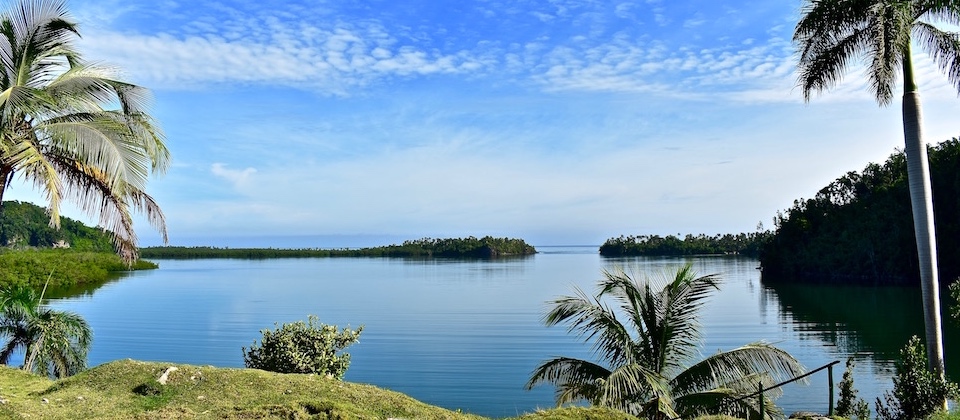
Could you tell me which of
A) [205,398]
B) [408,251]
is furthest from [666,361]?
[408,251]

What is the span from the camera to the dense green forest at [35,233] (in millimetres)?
81938

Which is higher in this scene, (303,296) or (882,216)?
(882,216)

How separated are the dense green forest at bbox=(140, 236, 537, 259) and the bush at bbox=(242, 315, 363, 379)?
12576 centimetres

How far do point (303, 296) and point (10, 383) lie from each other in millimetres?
35108

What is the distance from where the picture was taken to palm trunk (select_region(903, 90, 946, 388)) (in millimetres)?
9320

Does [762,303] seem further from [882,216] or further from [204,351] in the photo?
[204,351]

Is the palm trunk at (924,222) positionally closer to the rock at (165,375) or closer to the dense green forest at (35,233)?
the rock at (165,375)

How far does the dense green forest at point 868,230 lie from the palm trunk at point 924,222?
39226 millimetres

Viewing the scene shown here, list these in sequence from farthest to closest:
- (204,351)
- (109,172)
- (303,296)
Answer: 1. (303,296)
2. (204,351)
3. (109,172)

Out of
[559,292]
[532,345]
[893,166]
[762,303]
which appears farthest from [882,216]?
[532,345]

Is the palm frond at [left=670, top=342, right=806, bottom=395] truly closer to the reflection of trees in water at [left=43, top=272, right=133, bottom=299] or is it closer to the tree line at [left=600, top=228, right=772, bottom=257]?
the reflection of trees in water at [left=43, top=272, right=133, bottom=299]

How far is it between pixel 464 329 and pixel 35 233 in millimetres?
86880

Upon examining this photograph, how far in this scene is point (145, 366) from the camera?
325 inches

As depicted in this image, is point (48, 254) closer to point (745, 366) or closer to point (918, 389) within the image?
point (745, 366)
